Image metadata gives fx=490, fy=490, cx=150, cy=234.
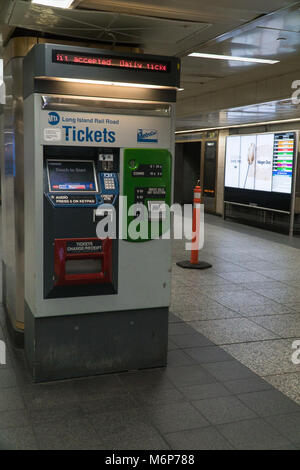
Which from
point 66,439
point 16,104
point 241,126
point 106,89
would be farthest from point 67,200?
point 241,126

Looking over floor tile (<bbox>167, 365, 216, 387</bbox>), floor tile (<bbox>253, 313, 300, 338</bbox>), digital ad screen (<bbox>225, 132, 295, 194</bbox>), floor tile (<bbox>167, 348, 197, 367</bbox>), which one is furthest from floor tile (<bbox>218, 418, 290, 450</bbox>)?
digital ad screen (<bbox>225, 132, 295, 194</bbox>)

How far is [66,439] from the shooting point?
279cm

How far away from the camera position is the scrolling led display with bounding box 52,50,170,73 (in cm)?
322

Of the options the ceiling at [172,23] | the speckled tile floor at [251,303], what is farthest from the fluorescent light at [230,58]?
the speckled tile floor at [251,303]

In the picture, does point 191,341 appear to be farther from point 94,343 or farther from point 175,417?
point 175,417

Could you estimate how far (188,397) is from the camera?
132 inches

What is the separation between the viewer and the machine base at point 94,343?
3521mm

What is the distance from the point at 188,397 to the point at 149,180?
1564mm

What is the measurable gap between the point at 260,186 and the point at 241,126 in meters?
2.39

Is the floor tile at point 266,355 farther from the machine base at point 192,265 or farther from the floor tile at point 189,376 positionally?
the machine base at point 192,265

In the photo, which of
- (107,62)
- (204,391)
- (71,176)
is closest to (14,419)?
(204,391)

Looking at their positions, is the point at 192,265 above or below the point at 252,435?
above

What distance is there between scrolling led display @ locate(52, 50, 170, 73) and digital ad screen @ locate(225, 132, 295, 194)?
8.00m

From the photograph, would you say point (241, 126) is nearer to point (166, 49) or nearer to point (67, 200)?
point (166, 49)
